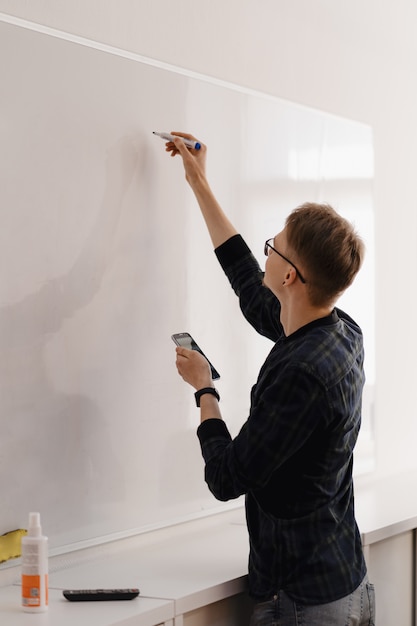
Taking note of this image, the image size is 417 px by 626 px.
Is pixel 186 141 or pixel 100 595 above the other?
pixel 186 141

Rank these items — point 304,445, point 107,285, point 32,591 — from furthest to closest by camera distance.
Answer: point 107,285 < point 304,445 < point 32,591

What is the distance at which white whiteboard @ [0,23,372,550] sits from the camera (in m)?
1.66

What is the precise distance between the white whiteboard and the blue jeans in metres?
0.39

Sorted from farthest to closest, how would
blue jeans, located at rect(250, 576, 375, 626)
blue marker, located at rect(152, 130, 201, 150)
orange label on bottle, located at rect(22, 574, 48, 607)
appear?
blue marker, located at rect(152, 130, 201, 150)
blue jeans, located at rect(250, 576, 375, 626)
orange label on bottle, located at rect(22, 574, 48, 607)

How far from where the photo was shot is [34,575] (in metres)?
1.45

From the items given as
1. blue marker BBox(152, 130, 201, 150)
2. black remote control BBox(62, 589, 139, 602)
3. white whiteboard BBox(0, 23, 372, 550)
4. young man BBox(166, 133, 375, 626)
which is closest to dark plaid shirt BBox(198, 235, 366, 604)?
young man BBox(166, 133, 375, 626)

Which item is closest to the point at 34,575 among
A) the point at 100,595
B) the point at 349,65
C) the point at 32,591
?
the point at 32,591

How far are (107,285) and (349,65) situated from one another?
129 centimetres

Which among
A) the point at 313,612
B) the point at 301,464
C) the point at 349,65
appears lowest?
the point at 313,612

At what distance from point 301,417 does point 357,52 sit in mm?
1624

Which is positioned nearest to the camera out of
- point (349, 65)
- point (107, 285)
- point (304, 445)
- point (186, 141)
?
point (304, 445)

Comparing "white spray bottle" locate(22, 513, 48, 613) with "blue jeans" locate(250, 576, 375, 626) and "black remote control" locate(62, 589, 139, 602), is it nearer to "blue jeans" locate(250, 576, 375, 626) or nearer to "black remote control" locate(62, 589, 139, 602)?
"black remote control" locate(62, 589, 139, 602)

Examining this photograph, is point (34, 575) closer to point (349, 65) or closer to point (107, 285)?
point (107, 285)

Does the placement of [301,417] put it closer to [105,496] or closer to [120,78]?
[105,496]
